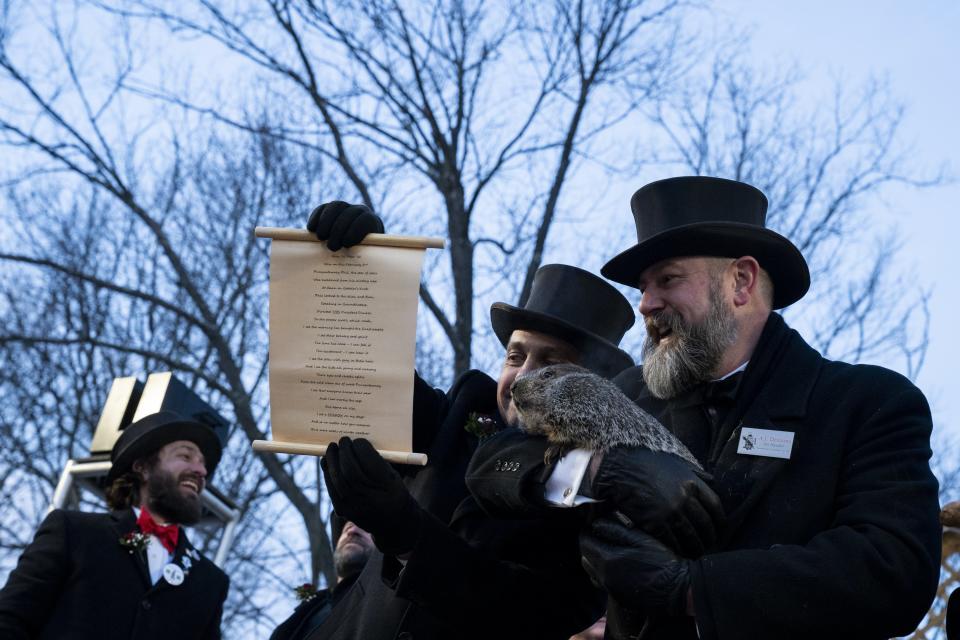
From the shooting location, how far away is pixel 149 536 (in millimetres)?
5840

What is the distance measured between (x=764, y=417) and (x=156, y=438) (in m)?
3.81

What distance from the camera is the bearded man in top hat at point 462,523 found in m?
3.64

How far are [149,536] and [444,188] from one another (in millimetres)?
7198

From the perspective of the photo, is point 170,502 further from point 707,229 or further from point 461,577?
point 707,229

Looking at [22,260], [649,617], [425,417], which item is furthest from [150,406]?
[22,260]

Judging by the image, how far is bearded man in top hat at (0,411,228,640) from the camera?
534 centimetres

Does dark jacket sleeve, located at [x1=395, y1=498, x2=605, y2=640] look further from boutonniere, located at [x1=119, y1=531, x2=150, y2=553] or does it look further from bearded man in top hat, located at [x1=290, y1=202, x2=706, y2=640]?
boutonniere, located at [x1=119, y1=531, x2=150, y2=553]

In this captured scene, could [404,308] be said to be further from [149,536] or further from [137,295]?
[137,295]

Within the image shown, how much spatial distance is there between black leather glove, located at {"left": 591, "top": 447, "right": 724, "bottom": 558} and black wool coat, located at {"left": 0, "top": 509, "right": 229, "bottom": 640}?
307 centimetres

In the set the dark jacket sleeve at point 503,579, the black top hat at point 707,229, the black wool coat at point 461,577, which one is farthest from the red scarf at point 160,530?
the black top hat at point 707,229

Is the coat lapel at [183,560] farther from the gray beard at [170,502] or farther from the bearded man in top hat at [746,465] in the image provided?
the bearded man in top hat at [746,465]

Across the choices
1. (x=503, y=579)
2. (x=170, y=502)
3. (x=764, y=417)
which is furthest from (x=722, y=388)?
(x=170, y=502)

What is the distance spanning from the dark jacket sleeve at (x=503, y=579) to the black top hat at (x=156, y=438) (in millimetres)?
2750

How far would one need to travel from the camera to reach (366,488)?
354 centimetres
